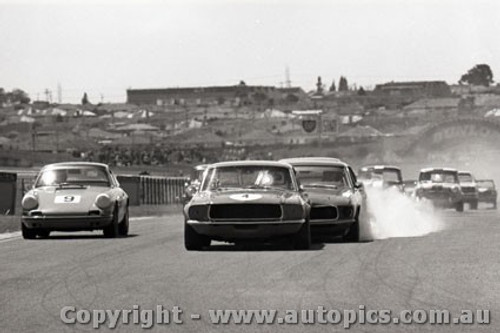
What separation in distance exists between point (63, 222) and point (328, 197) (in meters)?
4.52

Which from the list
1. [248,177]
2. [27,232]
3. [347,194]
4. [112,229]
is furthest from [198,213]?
[27,232]

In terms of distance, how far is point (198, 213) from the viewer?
2148cm

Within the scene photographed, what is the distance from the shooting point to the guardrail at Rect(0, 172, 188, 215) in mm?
41219

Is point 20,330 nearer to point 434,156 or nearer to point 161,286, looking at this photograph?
point 161,286

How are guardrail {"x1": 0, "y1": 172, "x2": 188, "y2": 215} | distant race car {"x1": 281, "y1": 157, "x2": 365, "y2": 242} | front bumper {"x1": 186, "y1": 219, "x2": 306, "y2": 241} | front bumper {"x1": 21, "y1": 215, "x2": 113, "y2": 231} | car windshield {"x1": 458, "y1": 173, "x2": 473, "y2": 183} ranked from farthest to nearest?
car windshield {"x1": 458, "y1": 173, "x2": 473, "y2": 183} → guardrail {"x1": 0, "y1": 172, "x2": 188, "y2": 215} → front bumper {"x1": 21, "y1": 215, "x2": 113, "y2": 231} → distant race car {"x1": 281, "y1": 157, "x2": 365, "y2": 242} → front bumper {"x1": 186, "y1": 219, "x2": 306, "y2": 241}

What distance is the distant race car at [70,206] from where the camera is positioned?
25578 mm

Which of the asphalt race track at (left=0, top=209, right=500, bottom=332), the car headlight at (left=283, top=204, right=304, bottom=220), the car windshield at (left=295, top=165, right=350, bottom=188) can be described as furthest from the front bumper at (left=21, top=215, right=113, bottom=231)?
the car headlight at (left=283, top=204, right=304, bottom=220)

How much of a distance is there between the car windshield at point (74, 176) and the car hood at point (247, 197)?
5.63 meters

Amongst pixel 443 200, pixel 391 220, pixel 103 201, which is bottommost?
pixel 443 200

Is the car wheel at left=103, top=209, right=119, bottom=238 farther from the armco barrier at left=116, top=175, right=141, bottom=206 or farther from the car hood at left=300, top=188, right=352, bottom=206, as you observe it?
the armco barrier at left=116, top=175, right=141, bottom=206

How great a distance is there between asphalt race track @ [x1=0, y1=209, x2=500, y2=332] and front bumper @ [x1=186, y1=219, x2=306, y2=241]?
0.25 m

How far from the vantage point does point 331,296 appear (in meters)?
14.8

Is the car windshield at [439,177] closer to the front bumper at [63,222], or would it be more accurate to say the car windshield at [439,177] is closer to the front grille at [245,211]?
the front bumper at [63,222]

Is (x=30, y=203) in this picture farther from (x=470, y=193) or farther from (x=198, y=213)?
(x=470, y=193)
